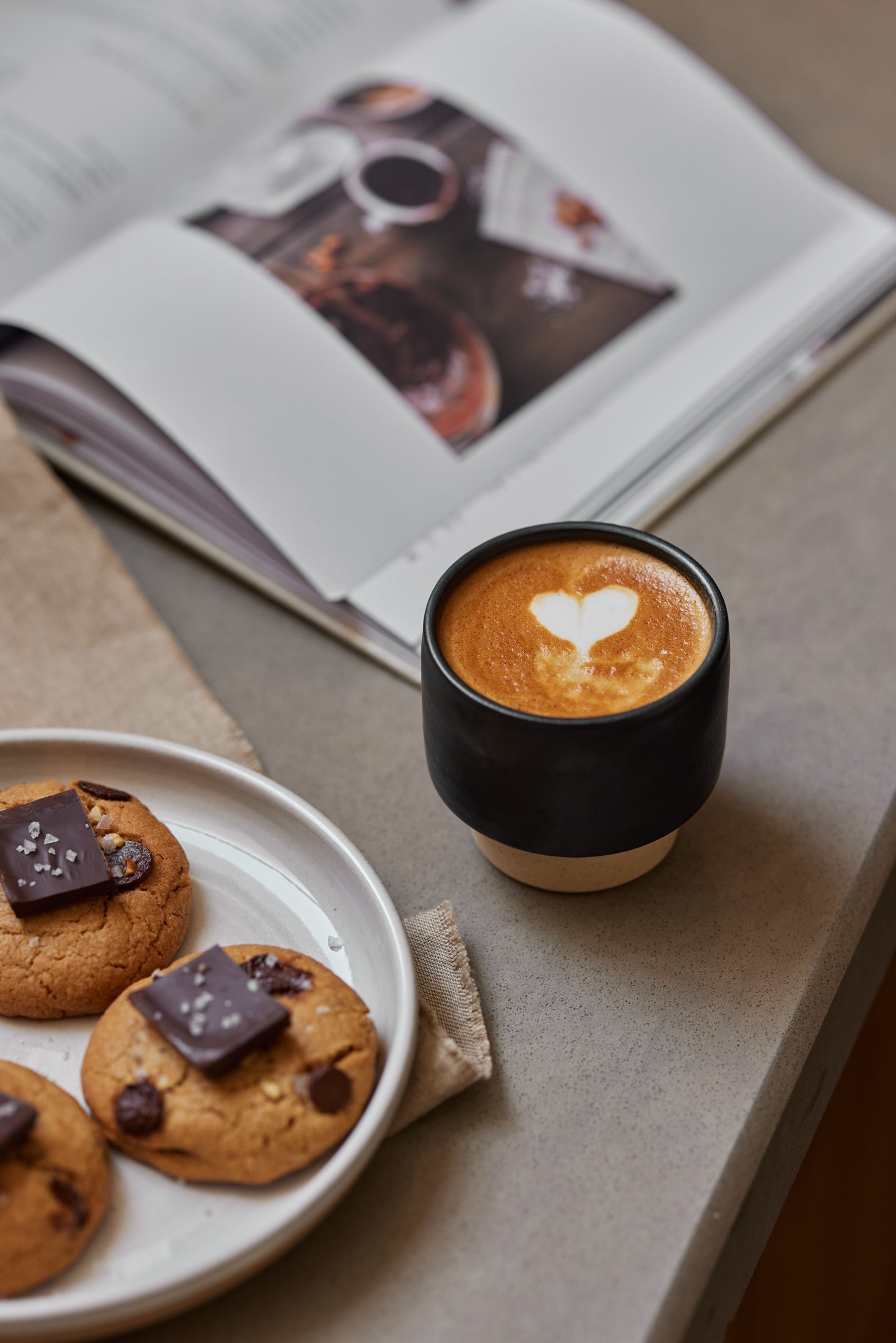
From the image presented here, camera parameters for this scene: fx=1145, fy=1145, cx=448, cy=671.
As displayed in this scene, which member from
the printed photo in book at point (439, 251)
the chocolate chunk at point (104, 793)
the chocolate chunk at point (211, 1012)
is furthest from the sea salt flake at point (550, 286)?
the chocolate chunk at point (211, 1012)

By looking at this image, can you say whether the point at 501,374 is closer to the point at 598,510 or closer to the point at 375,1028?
the point at 598,510

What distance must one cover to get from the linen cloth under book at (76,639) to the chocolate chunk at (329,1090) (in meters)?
0.15

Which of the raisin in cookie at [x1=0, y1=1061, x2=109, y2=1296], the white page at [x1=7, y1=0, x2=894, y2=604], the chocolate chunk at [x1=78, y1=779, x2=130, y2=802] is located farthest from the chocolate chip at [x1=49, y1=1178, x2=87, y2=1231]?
the white page at [x1=7, y1=0, x2=894, y2=604]

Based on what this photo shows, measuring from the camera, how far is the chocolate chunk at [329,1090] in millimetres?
555

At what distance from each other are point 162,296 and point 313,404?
17 centimetres

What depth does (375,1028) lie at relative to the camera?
0.61 metres

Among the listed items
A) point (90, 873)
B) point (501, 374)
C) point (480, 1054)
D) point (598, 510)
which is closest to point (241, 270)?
point (501, 374)

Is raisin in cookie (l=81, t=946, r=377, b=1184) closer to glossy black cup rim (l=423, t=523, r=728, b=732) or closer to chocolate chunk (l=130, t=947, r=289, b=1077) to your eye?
chocolate chunk (l=130, t=947, r=289, b=1077)

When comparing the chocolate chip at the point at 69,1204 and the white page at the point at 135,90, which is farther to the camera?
the white page at the point at 135,90

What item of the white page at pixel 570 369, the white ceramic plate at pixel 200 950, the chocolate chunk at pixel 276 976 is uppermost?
the white page at pixel 570 369

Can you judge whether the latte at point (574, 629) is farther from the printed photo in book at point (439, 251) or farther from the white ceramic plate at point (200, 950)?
the printed photo in book at point (439, 251)

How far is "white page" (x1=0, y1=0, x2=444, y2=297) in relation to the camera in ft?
3.81

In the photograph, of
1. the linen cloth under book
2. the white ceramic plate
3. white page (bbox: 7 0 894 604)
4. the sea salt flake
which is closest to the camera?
the white ceramic plate

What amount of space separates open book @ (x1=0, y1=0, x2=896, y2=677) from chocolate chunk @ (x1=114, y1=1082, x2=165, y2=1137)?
415 millimetres
